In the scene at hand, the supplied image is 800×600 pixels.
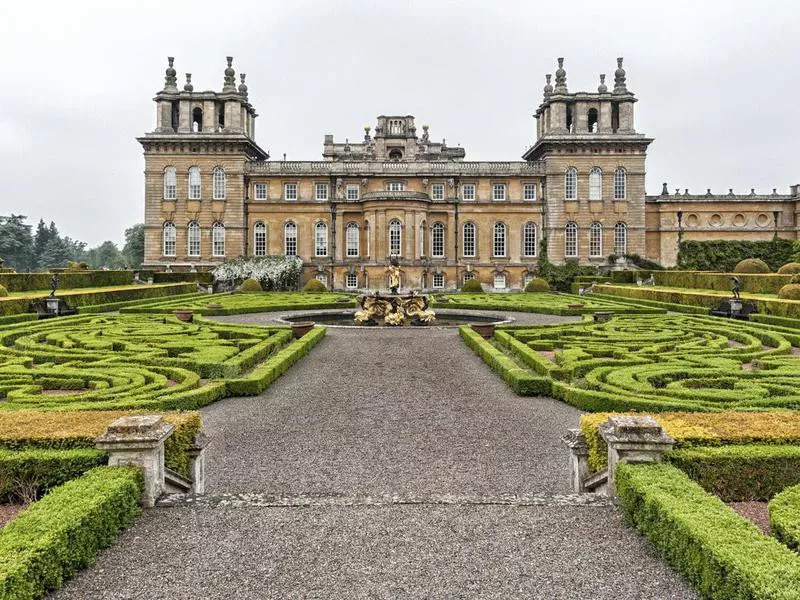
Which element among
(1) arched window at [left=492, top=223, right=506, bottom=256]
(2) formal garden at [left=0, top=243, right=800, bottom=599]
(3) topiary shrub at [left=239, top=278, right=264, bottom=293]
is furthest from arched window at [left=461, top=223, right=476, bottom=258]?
(2) formal garden at [left=0, top=243, right=800, bottom=599]

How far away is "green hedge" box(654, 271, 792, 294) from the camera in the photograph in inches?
1044

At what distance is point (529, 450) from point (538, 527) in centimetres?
267

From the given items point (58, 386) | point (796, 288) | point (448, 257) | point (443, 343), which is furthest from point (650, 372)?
point (448, 257)

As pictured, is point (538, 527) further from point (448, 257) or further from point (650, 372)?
point (448, 257)

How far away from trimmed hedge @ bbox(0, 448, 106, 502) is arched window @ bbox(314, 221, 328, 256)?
131 feet

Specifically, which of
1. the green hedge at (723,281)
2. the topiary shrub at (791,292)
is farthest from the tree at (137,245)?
the topiary shrub at (791,292)

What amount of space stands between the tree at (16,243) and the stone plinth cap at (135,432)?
276ft

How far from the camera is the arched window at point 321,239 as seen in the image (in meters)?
45.0

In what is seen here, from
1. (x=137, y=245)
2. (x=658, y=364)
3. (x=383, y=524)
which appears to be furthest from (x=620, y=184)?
(x=137, y=245)

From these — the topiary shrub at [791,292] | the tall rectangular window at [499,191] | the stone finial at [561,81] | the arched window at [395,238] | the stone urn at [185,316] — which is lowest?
the stone urn at [185,316]

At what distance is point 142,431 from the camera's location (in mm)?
5332

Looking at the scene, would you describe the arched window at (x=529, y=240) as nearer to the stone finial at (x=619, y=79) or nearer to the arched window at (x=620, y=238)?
the arched window at (x=620, y=238)

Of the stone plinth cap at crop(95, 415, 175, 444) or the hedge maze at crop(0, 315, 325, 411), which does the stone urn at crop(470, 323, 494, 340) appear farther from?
the stone plinth cap at crop(95, 415, 175, 444)

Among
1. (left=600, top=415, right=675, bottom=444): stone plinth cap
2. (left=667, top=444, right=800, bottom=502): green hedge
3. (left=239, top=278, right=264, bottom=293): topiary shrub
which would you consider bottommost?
(left=667, top=444, right=800, bottom=502): green hedge
